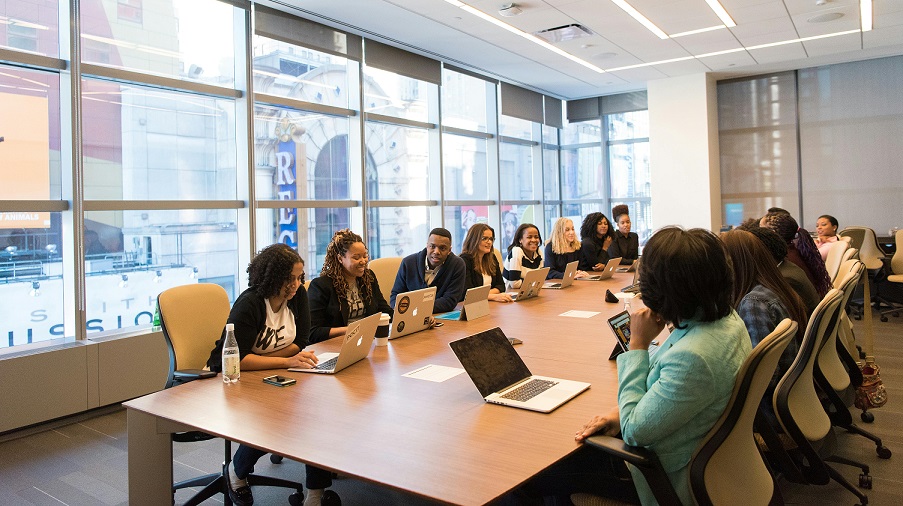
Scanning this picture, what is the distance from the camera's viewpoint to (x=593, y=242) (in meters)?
6.92

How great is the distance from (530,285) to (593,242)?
2280mm

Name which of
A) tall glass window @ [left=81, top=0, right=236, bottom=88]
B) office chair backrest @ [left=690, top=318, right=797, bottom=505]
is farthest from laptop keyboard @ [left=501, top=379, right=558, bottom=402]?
tall glass window @ [left=81, top=0, right=236, bottom=88]

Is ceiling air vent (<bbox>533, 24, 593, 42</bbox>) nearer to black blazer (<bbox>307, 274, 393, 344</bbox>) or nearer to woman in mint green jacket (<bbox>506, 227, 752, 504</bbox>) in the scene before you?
black blazer (<bbox>307, 274, 393, 344</bbox>)

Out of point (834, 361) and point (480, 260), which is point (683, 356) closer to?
point (834, 361)

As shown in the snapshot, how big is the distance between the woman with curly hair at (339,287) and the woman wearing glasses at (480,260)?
1.29 m

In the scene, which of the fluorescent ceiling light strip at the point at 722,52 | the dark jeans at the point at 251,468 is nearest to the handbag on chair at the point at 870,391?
the dark jeans at the point at 251,468

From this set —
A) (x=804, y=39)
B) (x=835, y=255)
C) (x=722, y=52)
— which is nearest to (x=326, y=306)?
(x=835, y=255)

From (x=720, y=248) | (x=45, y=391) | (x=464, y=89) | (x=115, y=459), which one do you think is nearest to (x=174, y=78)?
(x=45, y=391)

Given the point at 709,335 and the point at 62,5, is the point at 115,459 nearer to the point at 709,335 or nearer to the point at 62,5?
the point at 62,5

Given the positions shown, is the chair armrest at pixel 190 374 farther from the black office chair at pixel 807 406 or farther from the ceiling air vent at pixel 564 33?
the ceiling air vent at pixel 564 33

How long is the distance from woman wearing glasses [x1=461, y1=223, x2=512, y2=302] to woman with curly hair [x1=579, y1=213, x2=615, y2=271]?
1.80m

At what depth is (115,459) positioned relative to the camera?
3732mm

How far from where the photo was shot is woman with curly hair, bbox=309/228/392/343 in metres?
3.65

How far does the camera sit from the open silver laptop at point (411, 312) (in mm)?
3408
